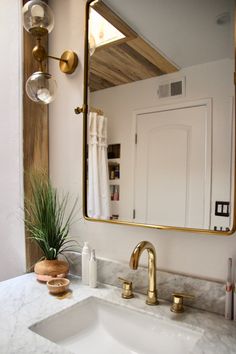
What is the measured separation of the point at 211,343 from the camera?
2.48 feet

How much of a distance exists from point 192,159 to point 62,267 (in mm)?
724

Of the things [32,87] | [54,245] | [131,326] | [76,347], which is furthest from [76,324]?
[32,87]

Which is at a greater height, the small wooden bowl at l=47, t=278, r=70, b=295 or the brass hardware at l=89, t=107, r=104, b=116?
the brass hardware at l=89, t=107, r=104, b=116

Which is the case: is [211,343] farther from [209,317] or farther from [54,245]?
[54,245]

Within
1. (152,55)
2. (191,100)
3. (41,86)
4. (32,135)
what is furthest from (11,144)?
(191,100)

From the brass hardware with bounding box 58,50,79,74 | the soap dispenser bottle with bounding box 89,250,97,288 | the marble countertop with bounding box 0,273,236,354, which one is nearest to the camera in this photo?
the marble countertop with bounding box 0,273,236,354

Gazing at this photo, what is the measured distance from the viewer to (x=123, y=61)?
1143 millimetres

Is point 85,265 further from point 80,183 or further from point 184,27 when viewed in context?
point 184,27

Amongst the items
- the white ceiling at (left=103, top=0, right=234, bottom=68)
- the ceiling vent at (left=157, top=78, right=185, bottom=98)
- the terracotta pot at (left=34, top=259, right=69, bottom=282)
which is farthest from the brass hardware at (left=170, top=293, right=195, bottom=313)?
the white ceiling at (left=103, top=0, right=234, bottom=68)

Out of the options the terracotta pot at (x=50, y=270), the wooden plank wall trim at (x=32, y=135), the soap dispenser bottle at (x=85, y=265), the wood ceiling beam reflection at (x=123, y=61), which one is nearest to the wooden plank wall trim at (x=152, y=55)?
the wood ceiling beam reflection at (x=123, y=61)

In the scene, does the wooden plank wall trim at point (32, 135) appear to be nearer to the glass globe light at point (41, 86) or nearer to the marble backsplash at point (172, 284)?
the glass globe light at point (41, 86)

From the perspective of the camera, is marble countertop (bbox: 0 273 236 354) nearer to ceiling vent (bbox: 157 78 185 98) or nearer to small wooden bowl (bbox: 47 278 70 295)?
small wooden bowl (bbox: 47 278 70 295)

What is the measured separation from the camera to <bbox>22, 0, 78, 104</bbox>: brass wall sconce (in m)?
1.15

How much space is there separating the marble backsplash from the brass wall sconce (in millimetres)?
785
